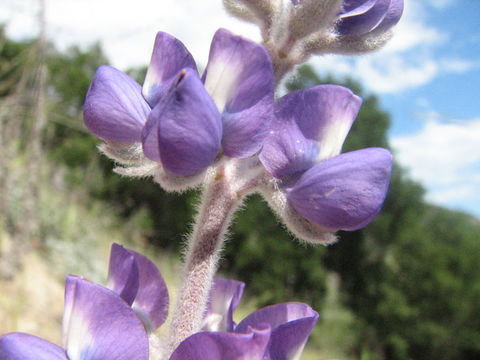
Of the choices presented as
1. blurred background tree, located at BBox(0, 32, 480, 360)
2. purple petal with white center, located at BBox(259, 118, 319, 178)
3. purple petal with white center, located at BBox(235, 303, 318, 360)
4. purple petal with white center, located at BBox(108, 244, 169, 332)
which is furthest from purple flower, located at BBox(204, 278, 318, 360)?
blurred background tree, located at BBox(0, 32, 480, 360)

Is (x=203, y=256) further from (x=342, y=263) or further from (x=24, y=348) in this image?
(x=342, y=263)

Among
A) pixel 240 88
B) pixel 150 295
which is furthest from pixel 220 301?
pixel 240 88

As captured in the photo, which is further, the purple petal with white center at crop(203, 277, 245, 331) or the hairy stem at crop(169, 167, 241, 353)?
the purple petal with white center at crop(203, 277, 245, 331)

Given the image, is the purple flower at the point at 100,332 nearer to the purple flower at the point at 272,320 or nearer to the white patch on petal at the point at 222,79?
the purple flower at the point at 272,320

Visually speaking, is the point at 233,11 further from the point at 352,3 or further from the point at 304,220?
the point at 304,220

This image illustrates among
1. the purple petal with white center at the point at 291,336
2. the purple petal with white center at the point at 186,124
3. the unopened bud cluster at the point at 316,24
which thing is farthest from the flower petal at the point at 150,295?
the unopened bud cluster at the point at 316,24

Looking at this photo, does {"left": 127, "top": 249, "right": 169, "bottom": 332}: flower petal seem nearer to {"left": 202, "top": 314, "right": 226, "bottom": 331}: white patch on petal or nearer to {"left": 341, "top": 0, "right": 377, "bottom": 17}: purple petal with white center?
{"left": 202, "top": 314, "right": 226, "bottom": 331}: white patch on petal
